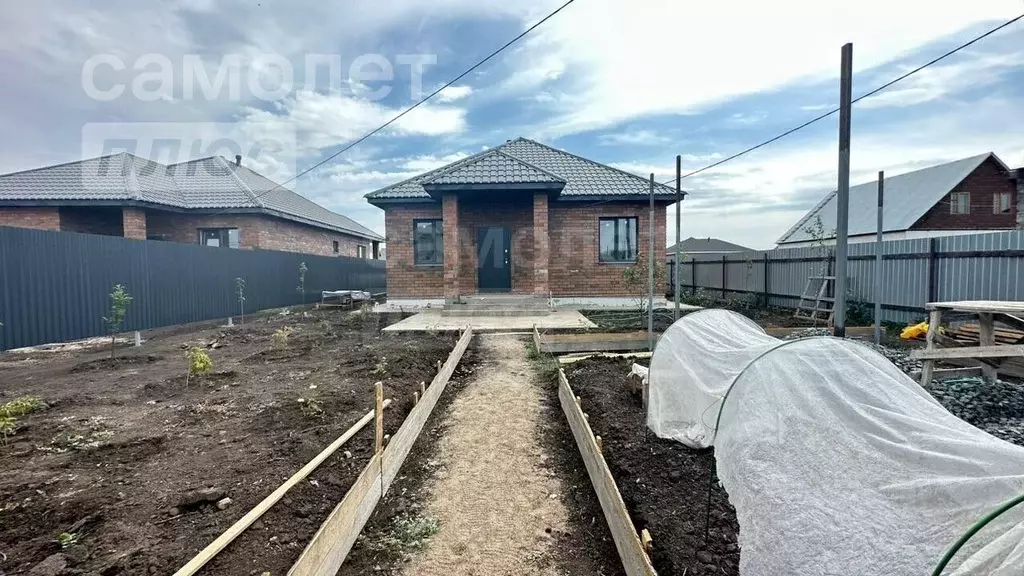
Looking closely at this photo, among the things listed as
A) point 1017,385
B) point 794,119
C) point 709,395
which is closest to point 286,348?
point 709,395

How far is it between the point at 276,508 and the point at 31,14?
33.7ft

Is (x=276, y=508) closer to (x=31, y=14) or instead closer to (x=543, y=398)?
(x=543, y=398)

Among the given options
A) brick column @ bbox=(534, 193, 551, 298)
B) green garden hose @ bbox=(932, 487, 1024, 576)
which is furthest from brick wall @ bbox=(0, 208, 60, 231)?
green garden hose @ bbox=(932, 487, 1024, 576)

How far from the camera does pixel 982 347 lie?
4.46 meters

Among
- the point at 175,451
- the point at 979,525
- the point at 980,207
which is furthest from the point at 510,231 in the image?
the point at 980,207

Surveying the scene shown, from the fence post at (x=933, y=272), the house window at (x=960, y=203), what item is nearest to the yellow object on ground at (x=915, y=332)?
the fence post at (x=933, y=272)

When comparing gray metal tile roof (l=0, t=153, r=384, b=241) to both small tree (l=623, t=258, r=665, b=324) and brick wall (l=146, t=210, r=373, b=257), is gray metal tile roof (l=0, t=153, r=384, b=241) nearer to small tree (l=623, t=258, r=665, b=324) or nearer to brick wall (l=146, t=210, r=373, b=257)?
brick wall (l=146, t=210, r=373, b=257)

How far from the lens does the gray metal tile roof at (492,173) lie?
11641 mm

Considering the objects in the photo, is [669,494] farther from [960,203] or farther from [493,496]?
[960,203]

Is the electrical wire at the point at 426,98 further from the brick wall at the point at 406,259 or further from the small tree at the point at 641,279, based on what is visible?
the small tree at the point at 641,279

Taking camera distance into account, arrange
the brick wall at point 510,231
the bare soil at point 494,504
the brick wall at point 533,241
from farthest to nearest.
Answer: the brick wall at point 510,231 < the brick wall at point 533,241 < the bare soil at point 494,504

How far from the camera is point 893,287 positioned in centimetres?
896

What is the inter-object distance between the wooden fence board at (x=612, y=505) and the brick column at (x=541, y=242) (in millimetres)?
8335

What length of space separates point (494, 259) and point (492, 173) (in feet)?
9.08
